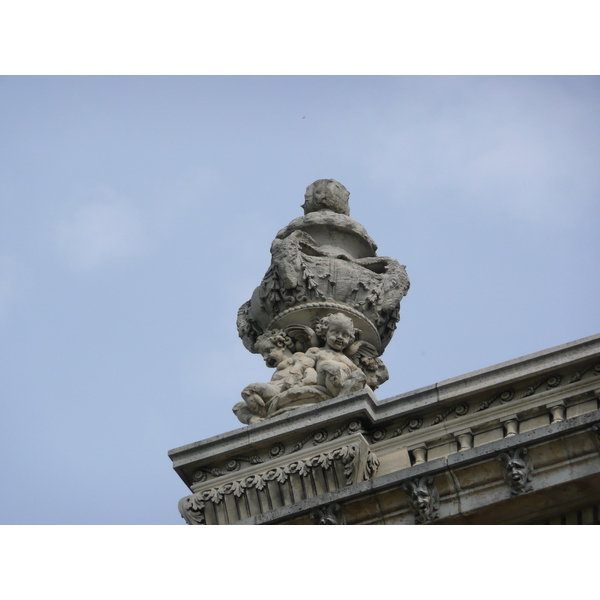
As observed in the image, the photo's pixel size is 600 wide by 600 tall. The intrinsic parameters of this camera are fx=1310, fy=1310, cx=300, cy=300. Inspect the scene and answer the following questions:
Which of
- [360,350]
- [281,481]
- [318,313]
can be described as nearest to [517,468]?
[281,481]

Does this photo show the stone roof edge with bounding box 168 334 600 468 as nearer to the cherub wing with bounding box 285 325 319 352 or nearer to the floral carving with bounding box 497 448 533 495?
the floral carving with bounding box 497 448 533 495

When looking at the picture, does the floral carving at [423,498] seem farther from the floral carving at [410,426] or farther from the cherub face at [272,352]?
the cherub face at [272,352]

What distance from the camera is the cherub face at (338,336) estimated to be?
1631 cm

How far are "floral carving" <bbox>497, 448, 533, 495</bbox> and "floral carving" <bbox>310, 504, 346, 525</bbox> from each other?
5.65ft

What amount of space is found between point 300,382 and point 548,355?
325 cm


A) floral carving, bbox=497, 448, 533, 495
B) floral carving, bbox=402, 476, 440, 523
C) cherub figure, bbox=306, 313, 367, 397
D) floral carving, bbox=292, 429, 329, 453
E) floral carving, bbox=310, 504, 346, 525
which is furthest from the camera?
cherub figure, bbox=306, 313, 367, 397

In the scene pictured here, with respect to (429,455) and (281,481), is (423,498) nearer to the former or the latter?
(429,455)

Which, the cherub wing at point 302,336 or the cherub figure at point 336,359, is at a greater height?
the cherub wing at point 302,336

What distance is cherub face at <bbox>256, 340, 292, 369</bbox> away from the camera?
16703mm

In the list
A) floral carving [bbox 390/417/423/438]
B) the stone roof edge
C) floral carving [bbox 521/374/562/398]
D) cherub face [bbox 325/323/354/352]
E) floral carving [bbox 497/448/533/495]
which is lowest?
floral carving [bbox 497/448/533/495]

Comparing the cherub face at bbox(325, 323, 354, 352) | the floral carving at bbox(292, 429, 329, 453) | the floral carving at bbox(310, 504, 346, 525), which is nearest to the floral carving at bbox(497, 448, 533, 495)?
the floral carving at bbox(310, 504, 346, 525)

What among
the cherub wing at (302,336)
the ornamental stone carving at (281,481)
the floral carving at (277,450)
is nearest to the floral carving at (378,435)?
the ornamental stone carving at (281,481)

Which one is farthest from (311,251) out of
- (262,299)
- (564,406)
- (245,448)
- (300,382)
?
(564,406)

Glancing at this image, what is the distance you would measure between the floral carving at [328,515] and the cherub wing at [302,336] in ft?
12.6
